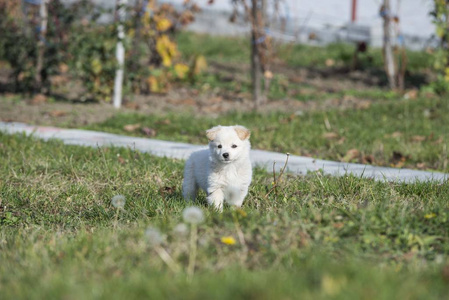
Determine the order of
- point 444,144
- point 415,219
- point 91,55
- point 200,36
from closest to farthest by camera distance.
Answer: point 415,219 < point 444,144 < point 91,55 < point 200,36

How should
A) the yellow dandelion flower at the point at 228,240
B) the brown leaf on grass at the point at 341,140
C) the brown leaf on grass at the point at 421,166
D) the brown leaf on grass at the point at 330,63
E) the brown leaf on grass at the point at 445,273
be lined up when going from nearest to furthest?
the brown leaf on grass at the point at 445,273 → the yellow dandelion flower at the point at 228,240 → the brown leaf on grass at the point at 421,166 → the brown leaf on grass at the point at 341,140 → the brown leaf on grass at the point at 330,63

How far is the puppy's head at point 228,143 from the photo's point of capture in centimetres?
411

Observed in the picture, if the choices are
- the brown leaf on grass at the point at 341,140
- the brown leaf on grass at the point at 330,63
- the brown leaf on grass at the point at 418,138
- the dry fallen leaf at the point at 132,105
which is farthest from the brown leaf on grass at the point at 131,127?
the brown leaf on grass at the point at 330,63

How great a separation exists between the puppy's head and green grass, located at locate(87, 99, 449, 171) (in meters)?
2.48

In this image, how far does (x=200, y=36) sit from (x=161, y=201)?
14.8 meters

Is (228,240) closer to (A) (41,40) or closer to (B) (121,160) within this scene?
(B) (121,160)

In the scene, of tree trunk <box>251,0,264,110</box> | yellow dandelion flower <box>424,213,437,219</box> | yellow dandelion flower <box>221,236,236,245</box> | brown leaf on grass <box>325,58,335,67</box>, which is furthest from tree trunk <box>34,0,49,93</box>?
yellow dandelion flower <box>424,213,437,219</box>

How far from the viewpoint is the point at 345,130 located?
7496 millimetres

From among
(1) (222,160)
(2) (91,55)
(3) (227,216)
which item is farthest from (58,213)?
(2) (91,55)

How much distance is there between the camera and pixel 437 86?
416 inches

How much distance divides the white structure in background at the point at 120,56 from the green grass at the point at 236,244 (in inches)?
180

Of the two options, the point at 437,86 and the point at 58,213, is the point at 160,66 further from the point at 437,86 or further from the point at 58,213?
the point at 58,213

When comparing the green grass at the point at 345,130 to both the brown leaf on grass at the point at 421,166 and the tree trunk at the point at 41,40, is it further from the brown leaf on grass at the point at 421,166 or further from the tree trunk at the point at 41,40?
the tree trunk at the point at 41,40

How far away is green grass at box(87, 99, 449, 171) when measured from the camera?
21.5 feet
